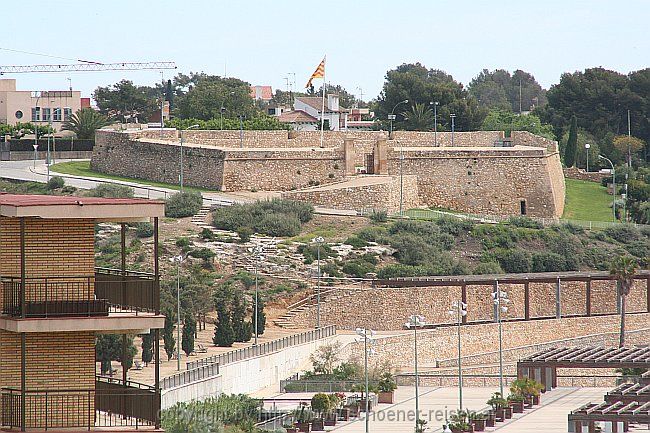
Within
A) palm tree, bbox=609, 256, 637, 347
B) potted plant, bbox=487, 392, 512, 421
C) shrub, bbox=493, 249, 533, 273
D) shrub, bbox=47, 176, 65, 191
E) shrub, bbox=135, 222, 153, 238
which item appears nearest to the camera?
potted plant, bbox=487, 392, 512, 421

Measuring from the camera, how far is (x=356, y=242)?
66.3 meters

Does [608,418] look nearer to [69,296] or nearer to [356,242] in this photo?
[69,296]

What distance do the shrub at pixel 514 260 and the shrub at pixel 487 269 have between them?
4.96 feet

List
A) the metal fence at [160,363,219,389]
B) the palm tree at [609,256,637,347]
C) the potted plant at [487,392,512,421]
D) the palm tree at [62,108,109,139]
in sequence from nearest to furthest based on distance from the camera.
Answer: the metal fence at [160,363,219,389]
the potted plant at [487,392,512,421]
the palm tree at [609,256,637,347]
the palm tree at [62,108,109,139]

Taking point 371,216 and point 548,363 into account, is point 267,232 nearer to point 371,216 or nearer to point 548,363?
point 371,216

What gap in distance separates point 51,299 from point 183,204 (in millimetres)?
55309

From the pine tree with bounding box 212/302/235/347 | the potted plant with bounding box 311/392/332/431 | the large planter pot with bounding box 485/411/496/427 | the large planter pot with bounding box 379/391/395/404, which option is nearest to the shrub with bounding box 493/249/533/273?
the pine tree with bounding box 212/302/235/347

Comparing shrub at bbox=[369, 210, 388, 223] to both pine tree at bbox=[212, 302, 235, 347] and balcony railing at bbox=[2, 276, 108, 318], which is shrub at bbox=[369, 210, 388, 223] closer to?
pine tree at bbox=[212, 302, 235, 347]

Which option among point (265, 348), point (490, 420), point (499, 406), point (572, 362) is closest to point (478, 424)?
point (490, 420)

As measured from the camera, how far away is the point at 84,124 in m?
91.4

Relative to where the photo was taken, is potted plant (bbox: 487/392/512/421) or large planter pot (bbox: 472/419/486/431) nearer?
large planter pot (bbox: 472/419/486/431)

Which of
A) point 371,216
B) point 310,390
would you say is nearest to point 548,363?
point 310,390

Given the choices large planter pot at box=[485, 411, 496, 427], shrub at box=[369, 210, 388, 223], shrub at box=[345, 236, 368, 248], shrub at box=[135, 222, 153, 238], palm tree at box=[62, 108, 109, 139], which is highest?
palm tree at box=[62, 108, 109, 139]

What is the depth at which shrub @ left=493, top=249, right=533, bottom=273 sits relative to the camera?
229ft
